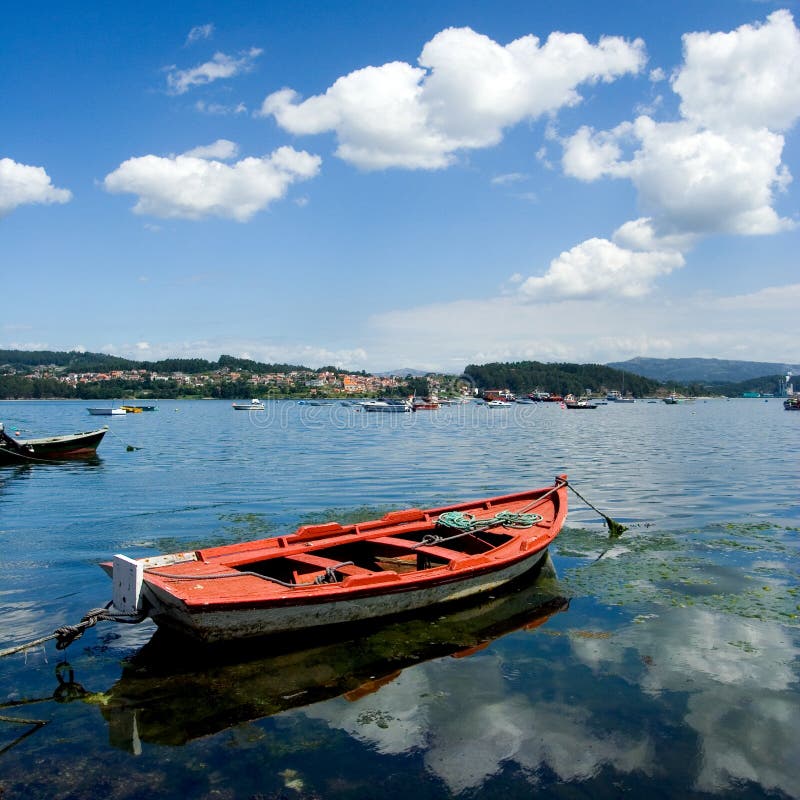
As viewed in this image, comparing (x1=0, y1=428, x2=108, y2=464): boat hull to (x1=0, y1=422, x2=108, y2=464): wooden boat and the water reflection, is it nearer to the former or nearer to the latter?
(x1=0, y1=422, x2=108, y2=464): wooden boat

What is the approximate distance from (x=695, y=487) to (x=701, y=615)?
16.6 metres

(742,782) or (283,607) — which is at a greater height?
(283,607)

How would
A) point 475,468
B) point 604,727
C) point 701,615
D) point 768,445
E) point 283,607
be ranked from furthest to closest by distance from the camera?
1. point 768,445
2. point 475,468
3. point 701,615
4. point 283,607
5. point 604,727

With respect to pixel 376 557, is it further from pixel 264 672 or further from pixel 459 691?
pixel 459 691

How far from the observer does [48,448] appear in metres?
35.1

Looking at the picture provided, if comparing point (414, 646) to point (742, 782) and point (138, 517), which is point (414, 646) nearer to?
point (742, 782)

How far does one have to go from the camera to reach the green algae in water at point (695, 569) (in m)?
A: 11.7

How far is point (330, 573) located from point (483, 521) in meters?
4.56

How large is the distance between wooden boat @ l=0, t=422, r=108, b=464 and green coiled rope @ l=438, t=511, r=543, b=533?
27521mm

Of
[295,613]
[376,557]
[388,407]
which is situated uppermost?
[295,613]

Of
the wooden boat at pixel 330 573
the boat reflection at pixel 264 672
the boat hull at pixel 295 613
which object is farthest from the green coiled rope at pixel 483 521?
the boat reflection at pixel 264 672

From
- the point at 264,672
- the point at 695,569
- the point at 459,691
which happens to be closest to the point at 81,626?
the point at 264,672

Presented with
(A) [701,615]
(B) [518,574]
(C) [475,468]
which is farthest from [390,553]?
(C) [475,468]

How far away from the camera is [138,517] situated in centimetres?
2048
